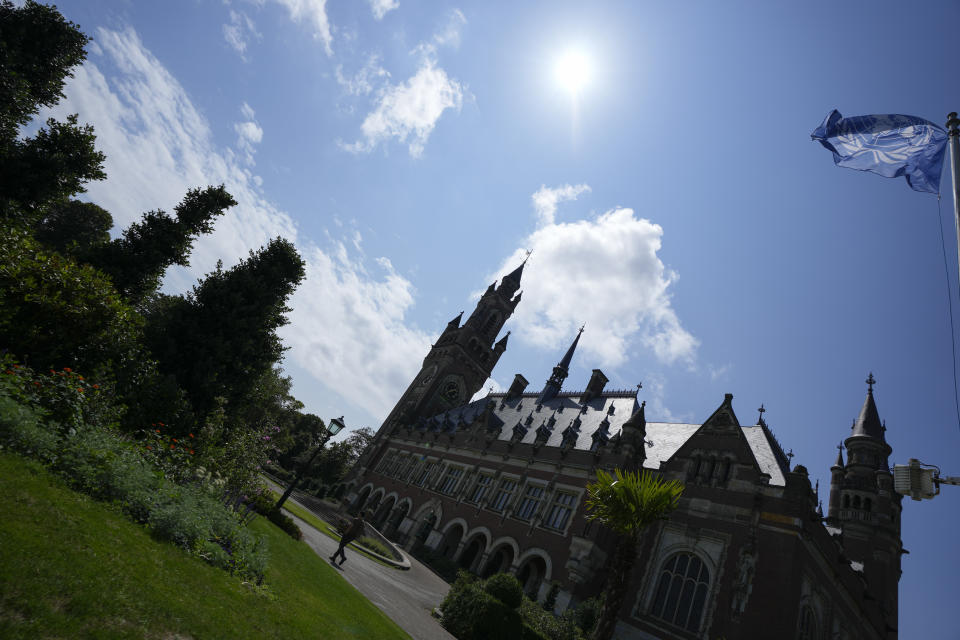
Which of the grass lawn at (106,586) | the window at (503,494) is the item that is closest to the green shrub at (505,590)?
the grass lawn at (106,586)

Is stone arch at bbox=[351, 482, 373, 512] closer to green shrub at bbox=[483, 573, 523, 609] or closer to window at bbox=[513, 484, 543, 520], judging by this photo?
window at bbox=[513, 484, 543, 520]

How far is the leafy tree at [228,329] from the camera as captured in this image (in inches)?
800

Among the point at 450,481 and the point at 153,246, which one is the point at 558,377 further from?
the point at 153,246

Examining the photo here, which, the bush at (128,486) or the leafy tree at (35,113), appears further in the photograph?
the leafy tree at (35,113)

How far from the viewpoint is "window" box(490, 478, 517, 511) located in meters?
32.9

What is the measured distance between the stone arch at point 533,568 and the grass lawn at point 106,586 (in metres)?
20.1

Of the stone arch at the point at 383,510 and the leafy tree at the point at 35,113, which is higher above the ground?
the leafy tree at the point at 35,113

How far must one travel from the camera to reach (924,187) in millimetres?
10516

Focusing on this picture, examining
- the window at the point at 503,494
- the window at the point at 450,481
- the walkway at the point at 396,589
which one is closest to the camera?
the walkway at the point at 396,589

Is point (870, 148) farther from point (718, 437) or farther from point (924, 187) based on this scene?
point (718, 437)

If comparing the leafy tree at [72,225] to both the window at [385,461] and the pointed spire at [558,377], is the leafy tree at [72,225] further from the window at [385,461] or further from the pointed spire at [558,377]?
the pointed spire at [558,377]

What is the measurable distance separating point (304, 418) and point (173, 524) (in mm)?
73675

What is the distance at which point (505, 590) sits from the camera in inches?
659

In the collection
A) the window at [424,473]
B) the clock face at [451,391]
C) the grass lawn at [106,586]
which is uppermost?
the clock face at [451,391]
